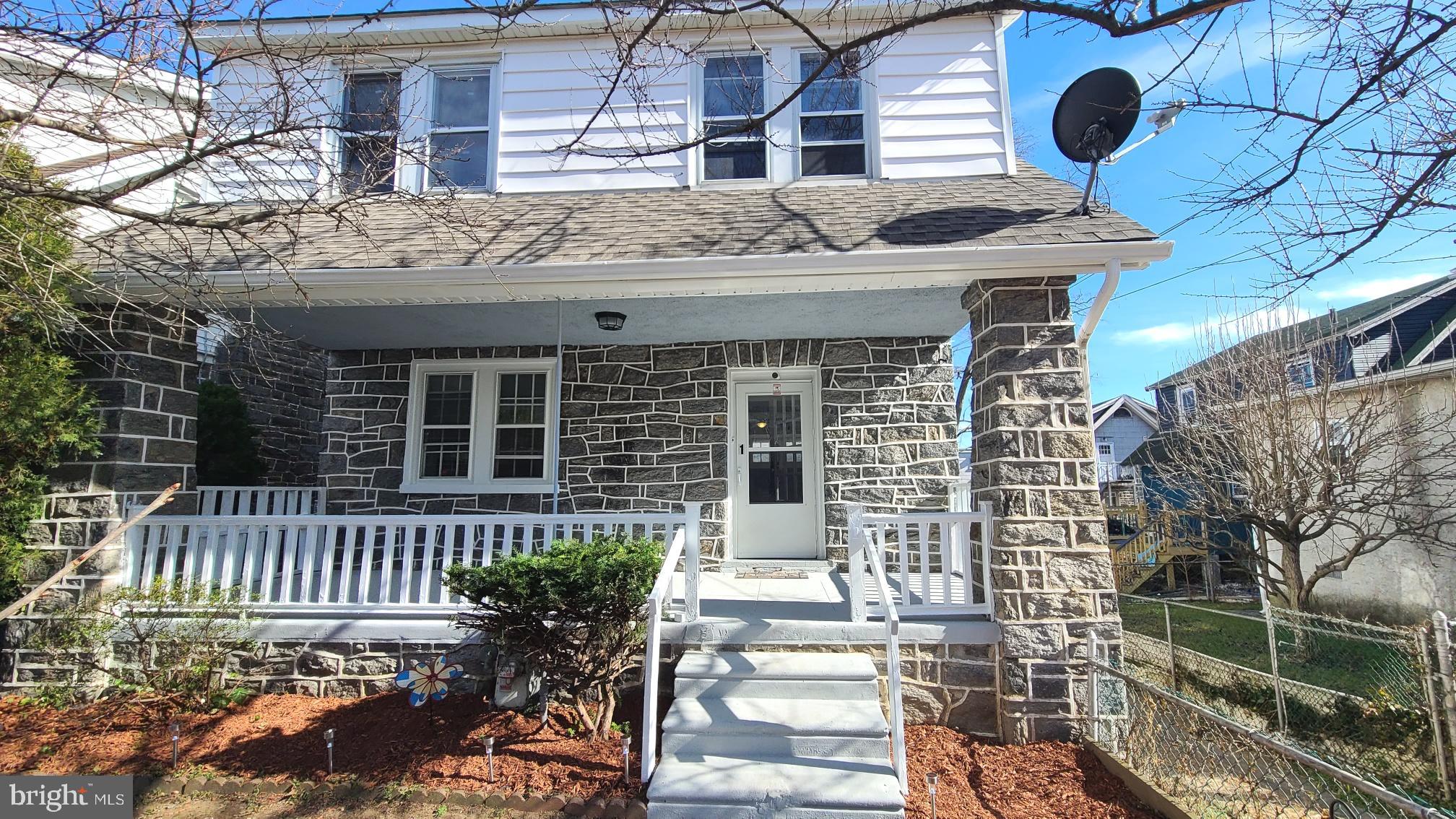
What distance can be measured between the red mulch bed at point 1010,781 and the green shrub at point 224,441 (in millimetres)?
7976

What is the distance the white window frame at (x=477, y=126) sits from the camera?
636 centimetres

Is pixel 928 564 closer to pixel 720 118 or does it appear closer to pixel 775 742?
pixel 775 742

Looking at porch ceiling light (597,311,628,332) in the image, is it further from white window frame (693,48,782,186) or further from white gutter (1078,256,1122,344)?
white gutter (1078,256,1122,344)

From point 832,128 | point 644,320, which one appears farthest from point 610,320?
point 832,128

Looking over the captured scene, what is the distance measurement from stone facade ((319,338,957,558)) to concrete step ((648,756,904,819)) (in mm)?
3141

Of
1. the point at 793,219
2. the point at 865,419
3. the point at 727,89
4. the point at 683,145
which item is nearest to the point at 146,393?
the point at 683,145

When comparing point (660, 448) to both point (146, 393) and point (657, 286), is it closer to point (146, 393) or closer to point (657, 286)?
point (657, 286)

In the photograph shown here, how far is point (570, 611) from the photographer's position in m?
3.91

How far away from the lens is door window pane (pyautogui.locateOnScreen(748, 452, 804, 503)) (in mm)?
6883

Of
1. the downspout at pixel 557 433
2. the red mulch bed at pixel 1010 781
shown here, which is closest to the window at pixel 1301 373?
the red mulch bed at pixel 1010 781

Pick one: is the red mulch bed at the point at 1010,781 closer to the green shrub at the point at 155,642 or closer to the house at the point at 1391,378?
the green shrub at the point at 155,642

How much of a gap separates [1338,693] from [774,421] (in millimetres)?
5496

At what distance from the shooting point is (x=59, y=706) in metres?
4.60

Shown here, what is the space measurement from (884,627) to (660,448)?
330 centimetres
